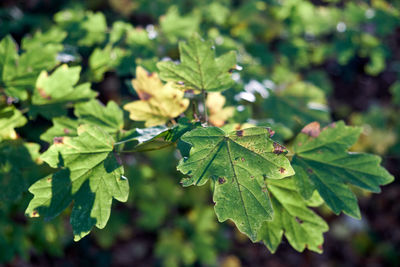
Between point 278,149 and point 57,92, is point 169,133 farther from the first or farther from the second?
point 57,92

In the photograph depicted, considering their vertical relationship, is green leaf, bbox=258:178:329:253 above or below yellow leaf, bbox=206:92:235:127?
below

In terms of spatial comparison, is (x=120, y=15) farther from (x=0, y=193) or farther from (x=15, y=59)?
(x=0, y=193)

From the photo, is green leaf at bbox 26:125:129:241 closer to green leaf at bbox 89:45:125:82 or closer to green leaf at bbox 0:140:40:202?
green leaf at bbox 0:140:40:202

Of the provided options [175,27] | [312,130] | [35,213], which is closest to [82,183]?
[35,213]

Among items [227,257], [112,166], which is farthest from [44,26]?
[227,257]

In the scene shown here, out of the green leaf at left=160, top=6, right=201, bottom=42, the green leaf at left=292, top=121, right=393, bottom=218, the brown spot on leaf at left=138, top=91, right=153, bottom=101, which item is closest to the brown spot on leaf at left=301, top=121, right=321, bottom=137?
the green leaf at left=292, top=121, right=393, bottom=218

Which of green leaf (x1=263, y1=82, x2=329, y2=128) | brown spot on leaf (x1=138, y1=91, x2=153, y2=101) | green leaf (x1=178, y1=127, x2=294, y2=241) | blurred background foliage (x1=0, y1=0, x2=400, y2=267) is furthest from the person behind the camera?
green leaf (x1=263, y1=82, x2=329, y2=128)

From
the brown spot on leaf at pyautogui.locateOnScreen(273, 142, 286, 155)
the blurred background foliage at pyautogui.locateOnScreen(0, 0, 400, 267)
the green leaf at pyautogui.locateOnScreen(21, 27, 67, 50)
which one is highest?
the brown spot on leaf at pyautogui.locateOnScreen(273, 142, 286, 155)
